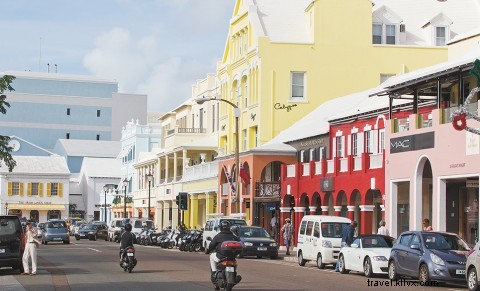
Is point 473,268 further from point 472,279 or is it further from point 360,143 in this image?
point 360,143

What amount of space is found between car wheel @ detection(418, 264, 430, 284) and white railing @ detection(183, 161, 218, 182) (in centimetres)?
4626

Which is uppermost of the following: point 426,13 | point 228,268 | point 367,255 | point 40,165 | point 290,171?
point 426,13

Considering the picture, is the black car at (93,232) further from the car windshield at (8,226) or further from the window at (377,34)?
the car windshield at (8,226)

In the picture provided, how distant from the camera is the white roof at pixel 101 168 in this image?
132750 millimetres

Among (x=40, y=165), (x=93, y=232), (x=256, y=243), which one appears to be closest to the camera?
(x=256, y=243)

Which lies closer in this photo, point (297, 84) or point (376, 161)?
point (376, 161)

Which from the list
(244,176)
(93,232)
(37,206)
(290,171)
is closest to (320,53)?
(244,176)

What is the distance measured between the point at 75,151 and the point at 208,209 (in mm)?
72628

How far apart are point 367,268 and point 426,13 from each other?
42.5m

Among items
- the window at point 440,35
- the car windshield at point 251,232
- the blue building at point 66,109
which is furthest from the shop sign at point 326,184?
the blue building at point 66,109

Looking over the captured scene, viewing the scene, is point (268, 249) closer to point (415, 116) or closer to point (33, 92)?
point (415, 116)

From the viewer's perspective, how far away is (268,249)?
46.8m

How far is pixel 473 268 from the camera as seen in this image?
25344mm

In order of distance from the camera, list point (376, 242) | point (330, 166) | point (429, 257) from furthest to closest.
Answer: point (330, 166) < point (376, 242) < point (429, 257)
